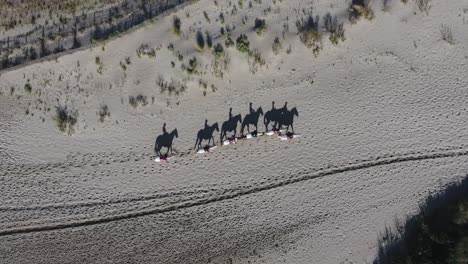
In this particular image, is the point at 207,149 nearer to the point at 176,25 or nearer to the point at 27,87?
the point at 176,25

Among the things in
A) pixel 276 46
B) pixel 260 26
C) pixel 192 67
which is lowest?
pixel 192 67

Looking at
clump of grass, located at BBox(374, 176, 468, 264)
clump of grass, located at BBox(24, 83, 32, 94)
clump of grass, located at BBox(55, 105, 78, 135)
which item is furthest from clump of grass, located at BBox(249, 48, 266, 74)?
clump of grass, located at BBox(24, 83, 32, 94)

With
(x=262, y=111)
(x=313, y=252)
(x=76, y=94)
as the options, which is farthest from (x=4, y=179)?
(x=313, y=252)

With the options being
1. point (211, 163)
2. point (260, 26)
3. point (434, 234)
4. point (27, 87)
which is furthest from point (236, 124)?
point (434, 234)

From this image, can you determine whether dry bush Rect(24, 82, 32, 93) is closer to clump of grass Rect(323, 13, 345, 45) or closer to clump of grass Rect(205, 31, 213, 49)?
clump of grass Rect(205, 31, 213, 49)

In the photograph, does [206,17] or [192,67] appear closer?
[192,67]
